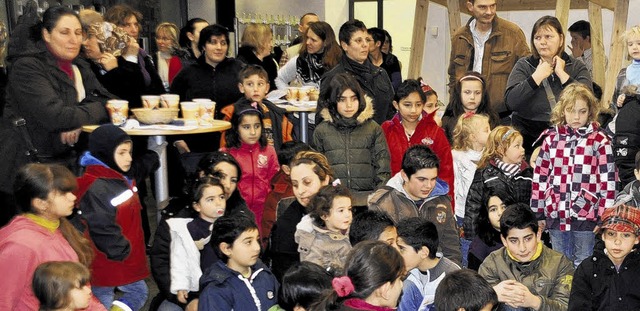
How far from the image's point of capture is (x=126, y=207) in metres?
4.26

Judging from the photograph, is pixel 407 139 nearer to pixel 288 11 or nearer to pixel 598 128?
pixel 598 128

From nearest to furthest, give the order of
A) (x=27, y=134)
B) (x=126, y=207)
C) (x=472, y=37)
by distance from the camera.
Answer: (x=126, y=207) < (x=27, y=134) < (x=472, y=37)

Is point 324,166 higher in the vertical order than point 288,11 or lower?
lower

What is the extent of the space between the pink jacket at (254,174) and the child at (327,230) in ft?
3.33

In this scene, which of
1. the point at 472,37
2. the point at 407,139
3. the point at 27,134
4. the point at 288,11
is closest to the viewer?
the point at 27,134

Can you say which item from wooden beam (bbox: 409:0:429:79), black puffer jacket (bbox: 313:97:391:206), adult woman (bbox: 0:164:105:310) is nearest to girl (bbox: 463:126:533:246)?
black puffer jacket (bbox: 313:97:391:206)

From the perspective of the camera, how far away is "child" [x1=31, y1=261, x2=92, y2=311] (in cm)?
332

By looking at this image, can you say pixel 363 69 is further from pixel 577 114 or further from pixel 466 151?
pixel 577 114

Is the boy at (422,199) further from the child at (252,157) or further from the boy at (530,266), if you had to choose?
the child at (252,157)

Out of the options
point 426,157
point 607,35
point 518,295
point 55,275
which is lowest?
point 518,295

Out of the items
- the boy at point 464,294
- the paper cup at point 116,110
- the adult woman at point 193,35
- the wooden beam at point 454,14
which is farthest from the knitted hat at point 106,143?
the wooden beam at point 454,14

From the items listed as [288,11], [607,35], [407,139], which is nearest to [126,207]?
[407,139]

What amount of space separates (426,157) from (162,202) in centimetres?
196

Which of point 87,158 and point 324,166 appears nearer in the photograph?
point 87,158
